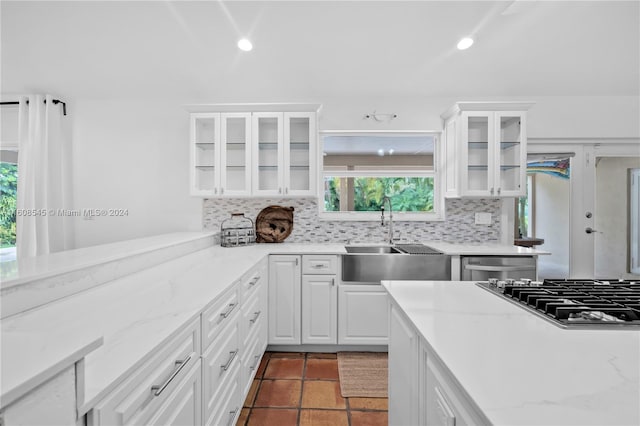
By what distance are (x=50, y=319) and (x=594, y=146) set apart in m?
4.74

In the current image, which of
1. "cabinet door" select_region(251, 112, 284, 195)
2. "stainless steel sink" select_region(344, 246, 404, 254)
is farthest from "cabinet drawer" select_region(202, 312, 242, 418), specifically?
"cabinet door" select_region(251, 112, 284, 195)

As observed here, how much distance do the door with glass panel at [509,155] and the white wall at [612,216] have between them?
1.17m

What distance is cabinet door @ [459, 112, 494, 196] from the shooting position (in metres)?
3.14

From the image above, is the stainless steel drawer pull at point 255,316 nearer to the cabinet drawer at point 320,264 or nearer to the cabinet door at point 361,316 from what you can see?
the cabinet drawer at point 320,264

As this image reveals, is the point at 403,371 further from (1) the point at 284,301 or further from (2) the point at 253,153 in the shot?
(2) the point at 253,153

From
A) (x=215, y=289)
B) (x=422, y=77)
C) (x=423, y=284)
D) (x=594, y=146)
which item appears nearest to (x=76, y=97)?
(x=215, y=289)

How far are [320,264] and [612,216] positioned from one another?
328 cm

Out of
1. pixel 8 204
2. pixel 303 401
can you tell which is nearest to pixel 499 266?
pixel 303 401

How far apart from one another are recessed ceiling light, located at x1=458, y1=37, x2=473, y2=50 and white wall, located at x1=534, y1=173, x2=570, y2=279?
1.70 metres

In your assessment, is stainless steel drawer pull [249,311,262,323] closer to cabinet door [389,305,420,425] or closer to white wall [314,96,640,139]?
cabinet door [389,305,420,425]

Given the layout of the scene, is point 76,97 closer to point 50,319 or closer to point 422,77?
point 50,319

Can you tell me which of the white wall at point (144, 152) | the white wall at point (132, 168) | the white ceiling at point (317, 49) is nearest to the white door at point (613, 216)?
the white ceiling at point (317, 49)

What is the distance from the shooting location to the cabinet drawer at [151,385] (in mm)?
763

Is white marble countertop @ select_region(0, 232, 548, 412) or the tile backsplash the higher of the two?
the tile backsplash
